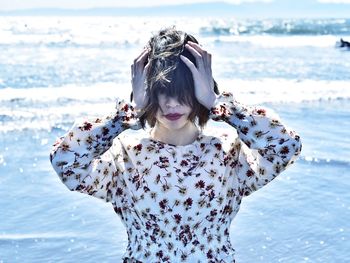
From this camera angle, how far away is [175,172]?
2326 mm

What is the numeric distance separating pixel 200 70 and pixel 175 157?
0.34m

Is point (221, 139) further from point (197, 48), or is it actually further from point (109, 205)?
point (109, 205)

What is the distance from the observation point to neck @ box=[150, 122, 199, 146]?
239 centimetres

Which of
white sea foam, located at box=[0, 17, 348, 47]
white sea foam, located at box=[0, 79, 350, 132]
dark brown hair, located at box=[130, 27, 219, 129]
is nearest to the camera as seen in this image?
dark brown hair, located at box=[130, 27, 219, 129]

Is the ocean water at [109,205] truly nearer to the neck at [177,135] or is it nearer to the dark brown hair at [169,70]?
the neck at [177,135]

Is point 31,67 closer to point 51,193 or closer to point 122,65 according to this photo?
point 122,65

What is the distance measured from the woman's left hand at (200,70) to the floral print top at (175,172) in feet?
0.26

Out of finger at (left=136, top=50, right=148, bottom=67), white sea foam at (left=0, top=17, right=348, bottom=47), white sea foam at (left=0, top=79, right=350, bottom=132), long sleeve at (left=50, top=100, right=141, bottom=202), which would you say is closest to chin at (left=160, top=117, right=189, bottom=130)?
long sleeve at (left=50, top=100, right=141, bottom=202)

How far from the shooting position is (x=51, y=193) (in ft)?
18.3

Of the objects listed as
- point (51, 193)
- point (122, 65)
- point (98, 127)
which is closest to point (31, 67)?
point (122, 65)

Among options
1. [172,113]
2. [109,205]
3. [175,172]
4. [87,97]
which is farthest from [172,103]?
[87,97]

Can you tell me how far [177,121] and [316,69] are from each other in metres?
16.6

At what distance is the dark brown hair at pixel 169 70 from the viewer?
221cm

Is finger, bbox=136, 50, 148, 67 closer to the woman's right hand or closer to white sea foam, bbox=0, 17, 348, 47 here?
the woman's right hand
